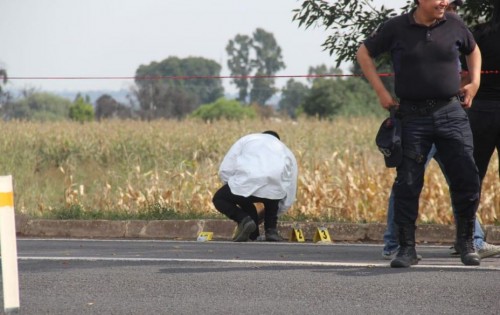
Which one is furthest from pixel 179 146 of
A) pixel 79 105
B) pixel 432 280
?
pixel 79 105

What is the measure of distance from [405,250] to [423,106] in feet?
3.28

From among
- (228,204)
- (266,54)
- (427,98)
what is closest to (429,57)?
(427,98)

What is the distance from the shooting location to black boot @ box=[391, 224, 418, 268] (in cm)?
859

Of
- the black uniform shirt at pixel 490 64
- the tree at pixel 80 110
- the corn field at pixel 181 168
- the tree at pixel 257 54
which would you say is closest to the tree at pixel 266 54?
the tree at pixel 257 54

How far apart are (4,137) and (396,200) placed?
2192 cm

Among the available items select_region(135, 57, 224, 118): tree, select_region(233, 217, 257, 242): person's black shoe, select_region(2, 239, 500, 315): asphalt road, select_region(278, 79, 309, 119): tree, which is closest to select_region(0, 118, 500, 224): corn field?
select_region(233, 217, 257, 242): person's black shoe

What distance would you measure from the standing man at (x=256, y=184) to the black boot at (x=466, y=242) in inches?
136

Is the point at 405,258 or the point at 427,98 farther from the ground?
the point at 427,98

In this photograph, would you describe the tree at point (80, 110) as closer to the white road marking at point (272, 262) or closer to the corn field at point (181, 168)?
the corn field at point (181, 168)

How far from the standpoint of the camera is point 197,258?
373 inches

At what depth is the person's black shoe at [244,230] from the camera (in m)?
12.0

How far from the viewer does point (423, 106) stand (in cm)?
854

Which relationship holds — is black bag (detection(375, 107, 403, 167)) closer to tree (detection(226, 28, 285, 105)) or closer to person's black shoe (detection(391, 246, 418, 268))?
person's black shoe (detection(391, 246, 418, 268))

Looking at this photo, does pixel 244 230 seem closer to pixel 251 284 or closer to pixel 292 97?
pixel 251 284
